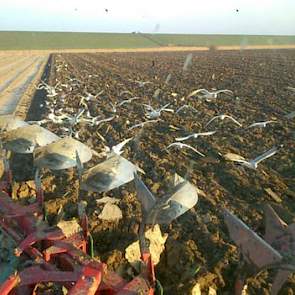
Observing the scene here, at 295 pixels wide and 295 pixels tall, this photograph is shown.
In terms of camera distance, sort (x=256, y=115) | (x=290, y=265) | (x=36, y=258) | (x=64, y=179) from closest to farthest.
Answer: (x=290, y=265) < (x=36, y=258) < (x=64, y=179) < (x=256, y=115)

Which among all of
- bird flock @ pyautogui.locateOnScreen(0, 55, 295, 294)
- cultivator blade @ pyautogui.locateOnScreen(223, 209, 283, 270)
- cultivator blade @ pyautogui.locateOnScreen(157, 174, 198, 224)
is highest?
cultivator blade @ pyautogui.locateOnScreen(223, 209, 283, 270)

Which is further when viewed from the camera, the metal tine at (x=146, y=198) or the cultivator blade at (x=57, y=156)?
the cultivator blade at (x=57, y=156)

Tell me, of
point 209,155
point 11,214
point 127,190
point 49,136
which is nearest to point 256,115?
point 209,155

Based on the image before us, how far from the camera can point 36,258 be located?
4.30 m

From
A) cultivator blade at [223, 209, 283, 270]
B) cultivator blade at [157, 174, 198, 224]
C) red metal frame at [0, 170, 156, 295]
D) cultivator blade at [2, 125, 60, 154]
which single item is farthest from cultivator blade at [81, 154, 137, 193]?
cultivator blade at [223, 209, 283, 270]

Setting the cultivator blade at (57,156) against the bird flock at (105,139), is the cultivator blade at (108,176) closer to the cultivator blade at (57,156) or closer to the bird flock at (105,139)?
the bird flock at (105,139)

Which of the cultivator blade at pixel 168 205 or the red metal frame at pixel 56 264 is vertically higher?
the cultivator blade at pixel 168 205

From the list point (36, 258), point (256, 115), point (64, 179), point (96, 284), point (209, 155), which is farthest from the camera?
point (256, 115)

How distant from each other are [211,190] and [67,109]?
29.9 feet

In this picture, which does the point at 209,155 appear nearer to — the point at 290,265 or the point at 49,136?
the point at 49,136

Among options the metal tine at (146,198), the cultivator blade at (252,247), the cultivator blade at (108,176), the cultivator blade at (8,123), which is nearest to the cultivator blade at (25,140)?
the cultivator blade at (8,123)

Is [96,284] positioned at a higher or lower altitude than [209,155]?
higher

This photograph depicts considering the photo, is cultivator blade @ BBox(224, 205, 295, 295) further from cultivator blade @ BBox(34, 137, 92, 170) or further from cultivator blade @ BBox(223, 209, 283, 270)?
cultivator blade @ BBox(34, 137, 92, 170)

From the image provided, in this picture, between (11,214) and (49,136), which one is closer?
(11,214)
